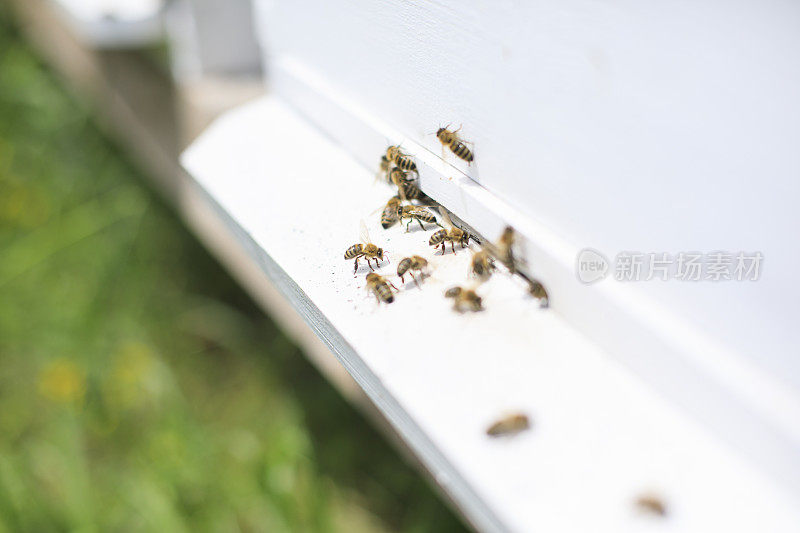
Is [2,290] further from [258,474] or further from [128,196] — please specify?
[258,474]

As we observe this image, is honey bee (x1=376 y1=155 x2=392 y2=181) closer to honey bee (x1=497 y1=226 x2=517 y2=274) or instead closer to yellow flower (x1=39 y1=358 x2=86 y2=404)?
honey bee (x1=497 y1=226 x2=517 y2=274)

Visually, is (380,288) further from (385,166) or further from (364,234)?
(385,166)

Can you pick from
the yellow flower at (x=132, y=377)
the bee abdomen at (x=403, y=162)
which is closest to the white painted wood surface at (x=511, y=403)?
the bee abdomen at (x=403, y=162)

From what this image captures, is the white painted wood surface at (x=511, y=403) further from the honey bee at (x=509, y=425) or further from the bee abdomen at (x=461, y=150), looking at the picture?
the bee abdomen at (x=461, y=150)

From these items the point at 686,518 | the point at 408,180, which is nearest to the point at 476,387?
the point at 686,518

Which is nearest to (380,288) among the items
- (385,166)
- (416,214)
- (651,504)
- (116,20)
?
(416,214)
